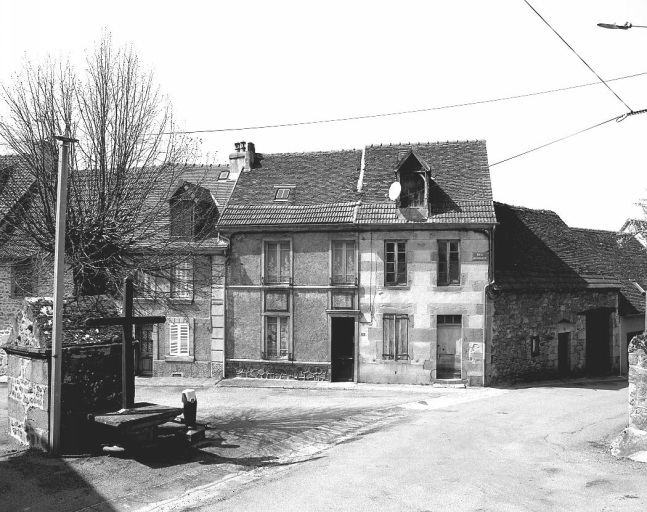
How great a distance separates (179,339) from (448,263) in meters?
10.1

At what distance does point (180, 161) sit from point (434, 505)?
11103 mm

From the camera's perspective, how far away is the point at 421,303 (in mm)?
21453

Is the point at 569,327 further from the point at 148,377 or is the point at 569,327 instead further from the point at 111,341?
the point at 111,341

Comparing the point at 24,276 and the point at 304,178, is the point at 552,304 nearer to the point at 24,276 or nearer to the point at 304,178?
the point at 304,178

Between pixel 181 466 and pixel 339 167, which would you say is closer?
pixel 181 466

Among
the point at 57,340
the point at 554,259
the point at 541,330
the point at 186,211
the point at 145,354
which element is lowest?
the point at 145,354

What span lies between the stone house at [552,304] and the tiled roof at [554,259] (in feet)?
0.15

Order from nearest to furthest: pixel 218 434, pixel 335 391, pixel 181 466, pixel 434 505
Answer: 1. pixel 434 505
2. pixel 181 466
3. pixel 218 434
4. pixel 335 391

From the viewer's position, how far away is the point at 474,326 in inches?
830

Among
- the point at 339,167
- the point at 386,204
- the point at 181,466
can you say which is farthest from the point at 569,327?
the point at 181,466

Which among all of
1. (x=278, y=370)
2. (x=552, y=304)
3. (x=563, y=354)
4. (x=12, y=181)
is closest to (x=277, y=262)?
(x=278, y=370)

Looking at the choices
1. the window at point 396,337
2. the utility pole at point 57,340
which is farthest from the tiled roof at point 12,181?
the window at point 396,337

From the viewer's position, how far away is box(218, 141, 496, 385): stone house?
21.3 m

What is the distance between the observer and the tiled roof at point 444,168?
2208 centimetres
